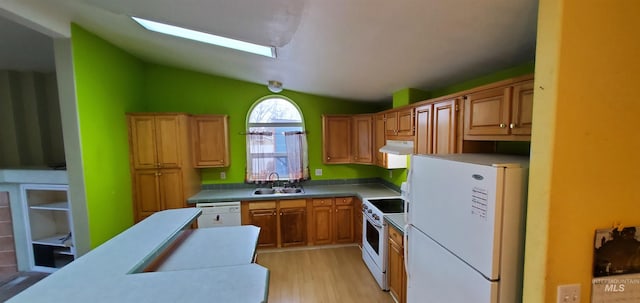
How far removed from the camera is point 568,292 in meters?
1.01

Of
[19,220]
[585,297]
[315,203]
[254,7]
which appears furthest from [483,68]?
[19,220]

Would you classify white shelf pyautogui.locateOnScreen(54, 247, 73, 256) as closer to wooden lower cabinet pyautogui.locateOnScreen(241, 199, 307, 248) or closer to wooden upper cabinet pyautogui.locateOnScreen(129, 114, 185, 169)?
wooden upper cabinet pyautogui.locateOnScreen(129, 114, 185, 169)

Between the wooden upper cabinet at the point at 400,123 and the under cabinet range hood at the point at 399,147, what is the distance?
94 mm

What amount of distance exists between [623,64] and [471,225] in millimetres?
863

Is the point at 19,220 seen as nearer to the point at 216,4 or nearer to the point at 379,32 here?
the point at 216,4

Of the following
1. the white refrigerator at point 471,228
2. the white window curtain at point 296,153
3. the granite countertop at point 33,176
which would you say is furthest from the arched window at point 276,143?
the white refrigerator at point 471,228

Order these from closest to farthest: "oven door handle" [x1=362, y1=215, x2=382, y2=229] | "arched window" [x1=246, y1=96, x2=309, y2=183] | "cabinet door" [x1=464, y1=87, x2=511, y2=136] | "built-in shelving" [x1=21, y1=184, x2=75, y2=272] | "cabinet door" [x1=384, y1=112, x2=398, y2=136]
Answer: "cabinet door" [x1=464, y1=87, x2=511, y2=136] < "oven door handle" [x1=362, y1=215, x2=382, y2=229] < "cabinet door" [x1=384, y1=112, x2=398, y2=136] < "built-in shelving" [x1=21, y1=184, x2=75, y2=272] < "arched window" [x1=246, y1=96, x2=309, y2=183]

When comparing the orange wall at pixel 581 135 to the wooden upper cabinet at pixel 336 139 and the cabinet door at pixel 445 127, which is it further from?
the wooden upper cabinet at pixel 336 139

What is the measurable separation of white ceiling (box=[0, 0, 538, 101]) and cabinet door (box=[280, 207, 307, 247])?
1.93 metres

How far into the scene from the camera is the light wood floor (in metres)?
2.65

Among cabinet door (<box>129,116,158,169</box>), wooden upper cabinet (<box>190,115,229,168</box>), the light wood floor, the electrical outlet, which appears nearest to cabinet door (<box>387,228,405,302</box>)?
the light wood floor

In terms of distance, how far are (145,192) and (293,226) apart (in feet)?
6.76

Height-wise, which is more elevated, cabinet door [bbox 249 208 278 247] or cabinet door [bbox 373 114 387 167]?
cabinet door [bbox 373 114 387 167]

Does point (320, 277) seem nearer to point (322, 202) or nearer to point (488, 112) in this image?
point (322, 202)
